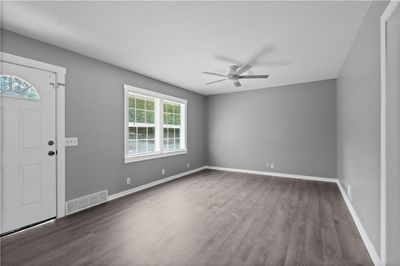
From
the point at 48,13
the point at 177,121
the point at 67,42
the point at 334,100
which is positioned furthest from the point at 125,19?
the point at 334,100

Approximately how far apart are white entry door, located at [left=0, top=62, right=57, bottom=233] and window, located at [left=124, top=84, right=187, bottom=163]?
1351mm

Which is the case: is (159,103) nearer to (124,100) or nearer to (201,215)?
(124,100)

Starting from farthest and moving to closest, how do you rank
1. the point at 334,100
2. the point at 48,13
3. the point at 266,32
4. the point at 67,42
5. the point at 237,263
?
the point at 334,100
the point at 67,42
the point at 266,32
the point at 48,13
the point at 237,263

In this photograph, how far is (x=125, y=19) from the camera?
7.20ft

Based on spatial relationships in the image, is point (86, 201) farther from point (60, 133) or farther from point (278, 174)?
point (278, 174)

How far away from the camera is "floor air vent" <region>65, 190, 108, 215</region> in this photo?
2.94 m

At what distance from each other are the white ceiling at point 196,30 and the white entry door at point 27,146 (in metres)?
0.68

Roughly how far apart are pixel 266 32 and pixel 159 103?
3.08 metres

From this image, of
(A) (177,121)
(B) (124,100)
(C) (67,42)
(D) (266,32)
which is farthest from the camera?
(A) (177,121)

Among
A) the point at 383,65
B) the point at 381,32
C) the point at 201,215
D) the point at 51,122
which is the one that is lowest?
the point at 201,215

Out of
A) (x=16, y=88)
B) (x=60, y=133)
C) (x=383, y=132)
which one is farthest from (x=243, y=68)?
(x=16, y=88)

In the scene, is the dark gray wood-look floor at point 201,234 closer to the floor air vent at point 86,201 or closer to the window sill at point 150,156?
the floor air vent at point 86,201

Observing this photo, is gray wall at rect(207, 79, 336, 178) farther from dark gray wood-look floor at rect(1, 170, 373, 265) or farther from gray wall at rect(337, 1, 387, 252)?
gray wall at rect(337, 1, 387, 252)

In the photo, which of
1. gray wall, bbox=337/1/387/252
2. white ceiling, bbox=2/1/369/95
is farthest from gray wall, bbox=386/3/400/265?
white ceiling, bbox=2/1/369/95
